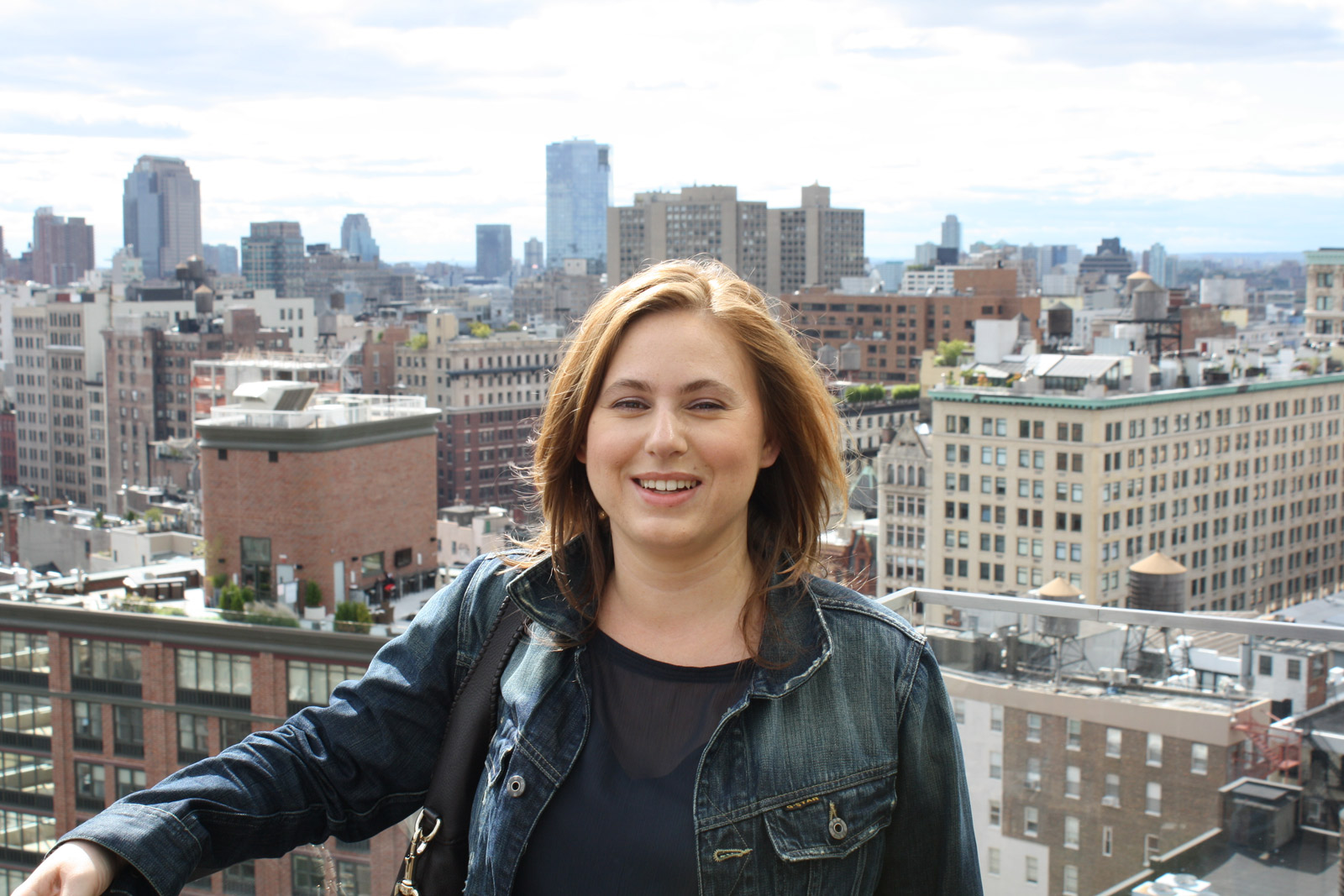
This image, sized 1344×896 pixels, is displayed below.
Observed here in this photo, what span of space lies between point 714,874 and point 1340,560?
258 ft

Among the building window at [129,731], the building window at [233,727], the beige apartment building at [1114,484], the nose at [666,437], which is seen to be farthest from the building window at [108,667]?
the beige apartment building at [1114,484]

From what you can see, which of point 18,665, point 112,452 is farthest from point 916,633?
point 112,452

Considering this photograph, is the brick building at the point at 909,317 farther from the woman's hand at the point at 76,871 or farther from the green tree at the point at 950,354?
the woman's hand at the point at 76,871

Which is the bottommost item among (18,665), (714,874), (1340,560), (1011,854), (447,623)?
(1340,560)

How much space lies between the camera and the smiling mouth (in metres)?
2.60

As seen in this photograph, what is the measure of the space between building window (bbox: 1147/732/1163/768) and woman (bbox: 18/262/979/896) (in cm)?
339

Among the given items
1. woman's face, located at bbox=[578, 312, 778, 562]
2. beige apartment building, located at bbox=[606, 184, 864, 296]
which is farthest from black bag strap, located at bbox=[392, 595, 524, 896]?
beige apartment building, located at bbox=[606, 184, 864, 296]

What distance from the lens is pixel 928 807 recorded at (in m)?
2.53

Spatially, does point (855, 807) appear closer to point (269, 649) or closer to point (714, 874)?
point (714, 874)

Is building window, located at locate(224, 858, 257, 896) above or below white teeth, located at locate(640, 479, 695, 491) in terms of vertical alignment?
below

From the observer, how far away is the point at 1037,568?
202 ft

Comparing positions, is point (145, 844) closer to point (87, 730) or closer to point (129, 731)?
point (129, 731)

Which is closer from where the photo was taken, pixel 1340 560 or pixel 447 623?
pixel 447 623

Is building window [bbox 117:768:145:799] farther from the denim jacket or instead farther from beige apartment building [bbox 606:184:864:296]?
beige apartment building [bbox 606:184:864:296]
